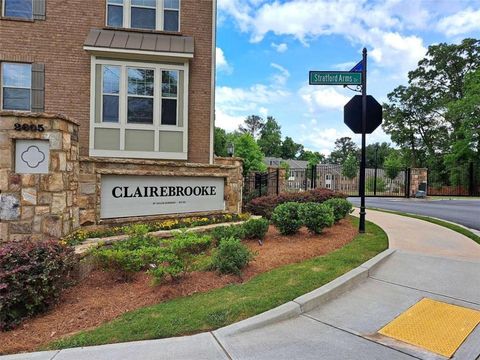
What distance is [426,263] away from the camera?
5.65m

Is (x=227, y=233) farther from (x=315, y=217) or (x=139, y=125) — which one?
(x=139, y=125)

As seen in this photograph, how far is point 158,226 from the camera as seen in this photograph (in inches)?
274

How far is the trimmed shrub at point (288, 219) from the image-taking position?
7.07 meters

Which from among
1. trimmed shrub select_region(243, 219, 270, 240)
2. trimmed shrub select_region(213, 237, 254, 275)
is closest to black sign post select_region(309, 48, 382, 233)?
trimmed shrub select_region(243, 219, 270, 240)

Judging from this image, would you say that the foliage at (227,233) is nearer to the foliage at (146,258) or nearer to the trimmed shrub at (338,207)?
the foliage at (146,258)

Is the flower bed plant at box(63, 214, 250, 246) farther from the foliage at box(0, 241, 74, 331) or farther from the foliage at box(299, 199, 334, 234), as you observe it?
the foliage at box(299, 199, 334, 234)

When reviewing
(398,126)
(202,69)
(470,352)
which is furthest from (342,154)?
(470,352)

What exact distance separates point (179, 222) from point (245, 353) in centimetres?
462

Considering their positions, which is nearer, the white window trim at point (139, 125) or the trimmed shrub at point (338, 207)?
the trimmed shrub at point (338, 207)

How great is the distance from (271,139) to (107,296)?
3552 inches

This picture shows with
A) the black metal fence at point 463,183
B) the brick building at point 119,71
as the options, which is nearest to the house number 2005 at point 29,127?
the brick building at point 119,71

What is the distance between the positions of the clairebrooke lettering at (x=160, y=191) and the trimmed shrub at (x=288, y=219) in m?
1.78

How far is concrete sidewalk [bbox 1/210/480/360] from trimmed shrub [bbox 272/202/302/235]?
1.90m

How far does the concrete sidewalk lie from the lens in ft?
9.87
